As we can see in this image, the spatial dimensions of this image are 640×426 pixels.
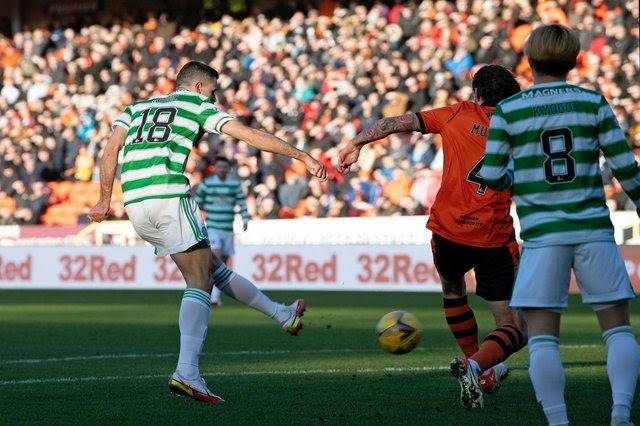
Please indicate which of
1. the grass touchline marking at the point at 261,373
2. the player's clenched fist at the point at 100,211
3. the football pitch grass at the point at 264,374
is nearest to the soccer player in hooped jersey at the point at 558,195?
the football pitch grass at the point at 264,374


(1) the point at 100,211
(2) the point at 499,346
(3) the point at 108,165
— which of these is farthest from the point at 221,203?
(2) the point at 499,346

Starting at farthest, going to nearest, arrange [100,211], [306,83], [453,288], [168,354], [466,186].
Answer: [306,83] < [168,354] < [453,288] < [100,211] < [466,186]

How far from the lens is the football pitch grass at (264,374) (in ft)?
27.9

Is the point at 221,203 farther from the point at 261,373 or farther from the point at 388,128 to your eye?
the point at 388,128

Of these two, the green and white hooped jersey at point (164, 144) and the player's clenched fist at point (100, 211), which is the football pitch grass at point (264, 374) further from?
the green and white hooped jersey at point (164, 144)

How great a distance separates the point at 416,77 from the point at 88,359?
16.6m

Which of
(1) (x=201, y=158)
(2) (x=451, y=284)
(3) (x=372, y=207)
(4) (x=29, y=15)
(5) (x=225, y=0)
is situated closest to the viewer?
(2) (x=451, y=284)

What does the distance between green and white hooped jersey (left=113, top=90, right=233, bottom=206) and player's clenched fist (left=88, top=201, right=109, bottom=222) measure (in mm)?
Result: 287

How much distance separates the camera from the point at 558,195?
6859 millimetres

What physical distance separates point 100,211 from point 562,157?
3.67 metres

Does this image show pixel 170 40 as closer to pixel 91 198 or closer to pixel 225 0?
pixel 225 0

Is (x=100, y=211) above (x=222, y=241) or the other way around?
the other way around

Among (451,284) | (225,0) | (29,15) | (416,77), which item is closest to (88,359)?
(451,284)

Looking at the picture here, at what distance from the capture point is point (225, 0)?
39.2 meters
